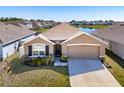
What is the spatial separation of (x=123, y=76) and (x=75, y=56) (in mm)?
7725

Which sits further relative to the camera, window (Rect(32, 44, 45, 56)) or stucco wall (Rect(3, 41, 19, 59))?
window (Rect(32, 44, 45, 56))

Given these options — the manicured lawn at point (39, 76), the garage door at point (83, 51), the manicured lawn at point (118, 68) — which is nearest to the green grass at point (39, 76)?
the manicured lawn at point (39, 76)

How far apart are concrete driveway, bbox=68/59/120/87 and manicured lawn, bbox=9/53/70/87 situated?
0.66m

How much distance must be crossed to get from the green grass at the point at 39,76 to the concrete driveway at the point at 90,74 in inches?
25.8

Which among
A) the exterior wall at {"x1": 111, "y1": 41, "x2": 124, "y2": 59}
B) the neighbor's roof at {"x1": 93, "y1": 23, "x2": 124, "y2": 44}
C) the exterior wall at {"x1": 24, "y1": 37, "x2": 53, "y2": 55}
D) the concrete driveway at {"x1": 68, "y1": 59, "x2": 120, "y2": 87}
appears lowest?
the concrete driveway at {"x1": 68, "y1": 59, "x2": 120, "y2": 87}

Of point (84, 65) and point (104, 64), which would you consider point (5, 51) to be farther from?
point (104, 64)

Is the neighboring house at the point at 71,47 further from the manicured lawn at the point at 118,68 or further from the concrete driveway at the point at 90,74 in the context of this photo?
the manicured lawn at the point at 118,68

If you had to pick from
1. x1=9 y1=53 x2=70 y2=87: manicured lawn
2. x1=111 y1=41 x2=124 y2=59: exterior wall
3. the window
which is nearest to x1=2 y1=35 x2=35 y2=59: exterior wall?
the window

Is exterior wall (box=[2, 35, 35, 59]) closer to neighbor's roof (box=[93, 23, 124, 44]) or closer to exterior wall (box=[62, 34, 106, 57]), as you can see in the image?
exterior wall (box=[62, 34, 106, 57])

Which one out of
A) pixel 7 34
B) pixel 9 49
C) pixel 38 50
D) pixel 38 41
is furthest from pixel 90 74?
pixel 7 34

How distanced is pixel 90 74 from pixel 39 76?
3.93 meters

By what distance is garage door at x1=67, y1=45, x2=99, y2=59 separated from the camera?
76.9 ft

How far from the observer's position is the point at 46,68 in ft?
64.0

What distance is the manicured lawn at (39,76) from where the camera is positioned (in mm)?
14949
